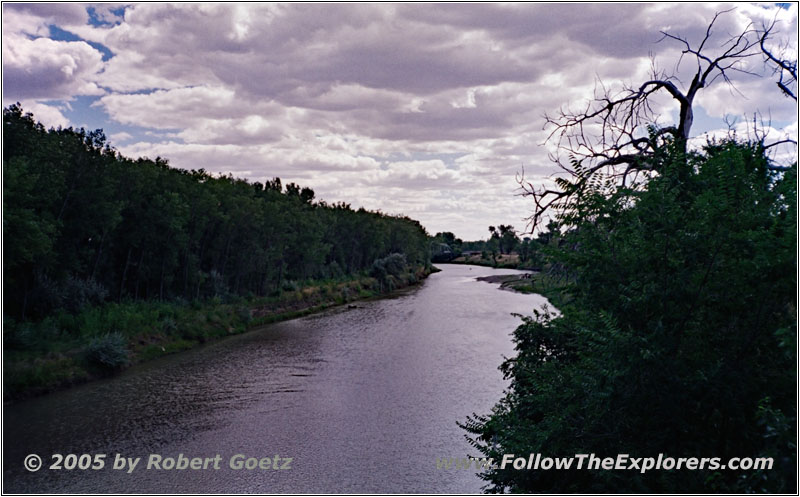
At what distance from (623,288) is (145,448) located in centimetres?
1391

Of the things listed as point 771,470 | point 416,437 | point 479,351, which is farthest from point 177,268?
point 771,470

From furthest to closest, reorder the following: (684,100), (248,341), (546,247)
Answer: (248,341), (684,100), (546,247)

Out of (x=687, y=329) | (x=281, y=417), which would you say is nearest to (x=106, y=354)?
(x=281, y=417)

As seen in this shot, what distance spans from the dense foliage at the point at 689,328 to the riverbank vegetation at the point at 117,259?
64.5 feet

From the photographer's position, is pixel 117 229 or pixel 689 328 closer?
pixel 689 328

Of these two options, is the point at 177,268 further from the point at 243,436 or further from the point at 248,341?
the point at 243,436

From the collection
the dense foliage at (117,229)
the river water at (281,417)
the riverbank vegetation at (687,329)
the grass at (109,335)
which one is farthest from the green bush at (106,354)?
the riverbank vegetation at (687,329)

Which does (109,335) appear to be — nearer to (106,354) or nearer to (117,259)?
(106,354)

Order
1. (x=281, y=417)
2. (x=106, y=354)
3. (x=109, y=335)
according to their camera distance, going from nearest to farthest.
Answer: (x=281, y=417) < (x=106, y=354) < (x=109, y=335)

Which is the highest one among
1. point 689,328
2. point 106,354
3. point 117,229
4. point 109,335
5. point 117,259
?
point 117,229

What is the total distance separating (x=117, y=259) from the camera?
32719 mm

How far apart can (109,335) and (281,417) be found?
10985mm

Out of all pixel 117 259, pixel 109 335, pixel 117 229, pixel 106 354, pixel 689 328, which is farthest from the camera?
pixel 117 259

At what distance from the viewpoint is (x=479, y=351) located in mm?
27266
